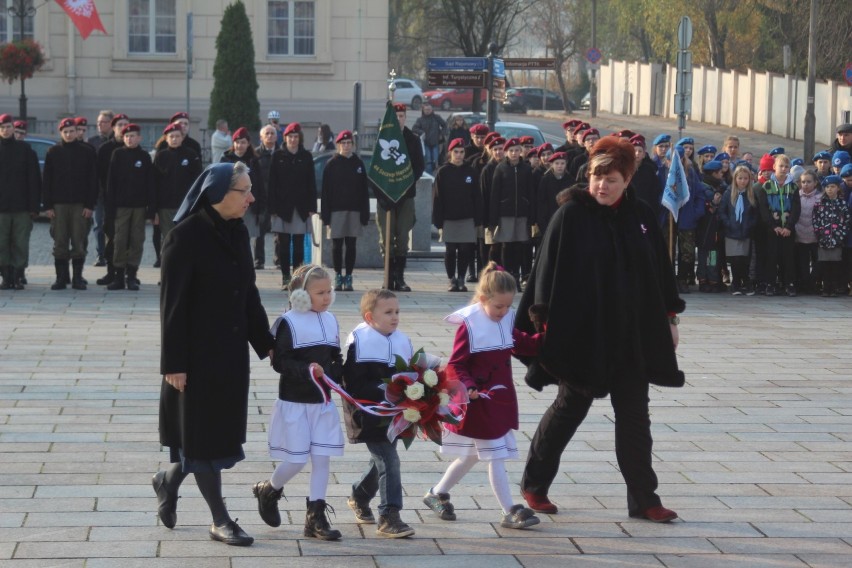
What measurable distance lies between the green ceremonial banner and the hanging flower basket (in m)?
17.8

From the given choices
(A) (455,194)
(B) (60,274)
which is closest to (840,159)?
(A) (455,194)

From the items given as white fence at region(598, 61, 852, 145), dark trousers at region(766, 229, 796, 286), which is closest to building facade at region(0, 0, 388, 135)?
white fence at region(598, 61, 852, 145)

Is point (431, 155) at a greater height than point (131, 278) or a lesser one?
greater

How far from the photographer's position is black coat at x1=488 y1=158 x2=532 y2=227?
1644 centimetres

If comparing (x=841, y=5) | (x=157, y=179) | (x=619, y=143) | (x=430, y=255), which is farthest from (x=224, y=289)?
(x=841, y=5)

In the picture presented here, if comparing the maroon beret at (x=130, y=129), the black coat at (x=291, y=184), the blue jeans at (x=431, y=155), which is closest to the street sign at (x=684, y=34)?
the blue jeans at (x=431, y=155)

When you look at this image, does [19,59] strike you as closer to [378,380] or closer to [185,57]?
[185,57]

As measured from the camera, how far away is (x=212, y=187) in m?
6.58

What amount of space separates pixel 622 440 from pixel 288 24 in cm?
2979

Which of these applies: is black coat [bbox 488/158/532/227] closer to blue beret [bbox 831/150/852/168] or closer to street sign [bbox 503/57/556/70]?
blue beret [bbox 831/150/852/168]

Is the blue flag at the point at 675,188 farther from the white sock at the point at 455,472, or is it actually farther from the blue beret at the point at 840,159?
the white sock at the point at 455,472

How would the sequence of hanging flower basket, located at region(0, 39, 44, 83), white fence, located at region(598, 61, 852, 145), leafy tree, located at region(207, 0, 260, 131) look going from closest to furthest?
hanging flower basket, located at region(0, 39, 44, 83) < leafy tree, located at region(207, 0, 260, 131) < white fence, located at region(598, 61, 852, 145)

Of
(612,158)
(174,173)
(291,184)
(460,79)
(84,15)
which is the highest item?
(84,15)

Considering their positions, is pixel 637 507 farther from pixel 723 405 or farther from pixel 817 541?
pixel 723 405
